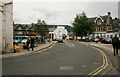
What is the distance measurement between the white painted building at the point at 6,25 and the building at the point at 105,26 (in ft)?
162

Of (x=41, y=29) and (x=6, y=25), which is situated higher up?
(x=41, y=29)

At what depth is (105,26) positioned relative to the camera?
5884cm

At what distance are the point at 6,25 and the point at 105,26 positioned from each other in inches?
2100

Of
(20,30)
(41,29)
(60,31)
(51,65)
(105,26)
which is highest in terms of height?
(105,26)

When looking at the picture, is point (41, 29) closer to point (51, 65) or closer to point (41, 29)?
point (41, 29)

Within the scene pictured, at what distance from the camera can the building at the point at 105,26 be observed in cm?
5525

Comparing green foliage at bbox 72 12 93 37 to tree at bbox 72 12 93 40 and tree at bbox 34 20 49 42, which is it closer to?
tree at bbox 72 12 93 40

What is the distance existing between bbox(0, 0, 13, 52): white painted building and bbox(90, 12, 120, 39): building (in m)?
49.3

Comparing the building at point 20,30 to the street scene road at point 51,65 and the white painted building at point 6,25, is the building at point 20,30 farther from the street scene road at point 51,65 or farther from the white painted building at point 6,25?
the street scene road at point 51,65

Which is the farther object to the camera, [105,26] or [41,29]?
[105,26]

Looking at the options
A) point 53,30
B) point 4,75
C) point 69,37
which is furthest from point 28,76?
point 69,37

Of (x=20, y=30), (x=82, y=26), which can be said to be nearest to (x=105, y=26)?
(x=82, y=26)

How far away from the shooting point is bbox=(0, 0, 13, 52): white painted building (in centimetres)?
1257

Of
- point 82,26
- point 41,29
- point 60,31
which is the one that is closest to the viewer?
point 41,29
